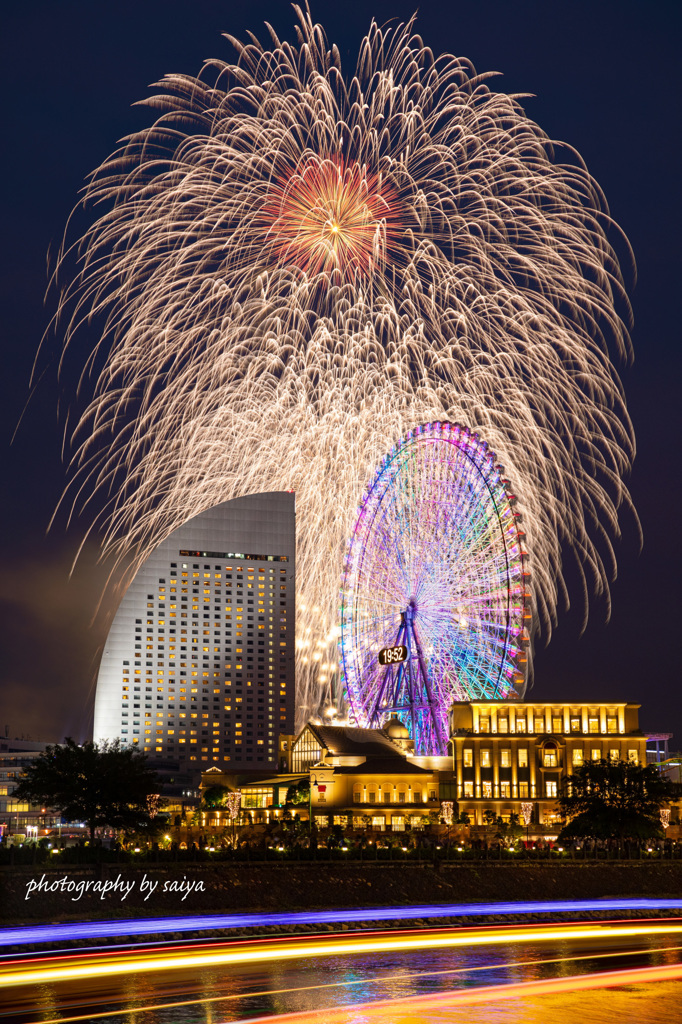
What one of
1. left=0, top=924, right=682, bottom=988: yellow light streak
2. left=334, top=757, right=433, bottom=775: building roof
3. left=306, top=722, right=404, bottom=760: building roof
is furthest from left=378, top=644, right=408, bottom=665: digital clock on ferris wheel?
left=0, top=924, right=682, bottom=988: yellow light streak

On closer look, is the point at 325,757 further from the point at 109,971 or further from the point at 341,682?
the point at 109,971

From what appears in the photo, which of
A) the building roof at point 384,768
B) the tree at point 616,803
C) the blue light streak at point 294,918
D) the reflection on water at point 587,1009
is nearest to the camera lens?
the reflection on water at point 587,1009

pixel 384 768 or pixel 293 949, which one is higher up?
pixel 384 768

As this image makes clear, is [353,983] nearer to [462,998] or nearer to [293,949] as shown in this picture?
[462,998]

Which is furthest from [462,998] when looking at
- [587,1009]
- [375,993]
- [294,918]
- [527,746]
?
[527,746]

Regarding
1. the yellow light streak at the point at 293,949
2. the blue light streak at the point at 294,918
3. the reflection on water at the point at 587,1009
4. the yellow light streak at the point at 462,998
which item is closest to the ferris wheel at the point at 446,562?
the blue light streak at the point at 294,918

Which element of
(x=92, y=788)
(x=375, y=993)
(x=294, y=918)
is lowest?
(x=294, y=918)

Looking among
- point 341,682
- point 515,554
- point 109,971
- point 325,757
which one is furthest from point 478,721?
point 109,971

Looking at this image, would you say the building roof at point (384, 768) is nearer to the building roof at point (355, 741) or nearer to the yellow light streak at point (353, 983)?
the building roof at point (355, 741)

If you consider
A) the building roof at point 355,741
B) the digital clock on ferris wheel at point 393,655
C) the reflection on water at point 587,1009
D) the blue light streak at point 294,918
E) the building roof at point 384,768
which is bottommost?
the blue light streak at point 294,918
